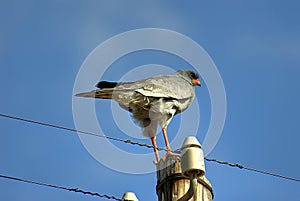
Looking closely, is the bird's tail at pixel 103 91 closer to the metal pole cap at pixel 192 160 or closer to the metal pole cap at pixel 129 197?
the metal pole cap at pixel 129 197

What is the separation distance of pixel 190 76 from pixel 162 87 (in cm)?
176

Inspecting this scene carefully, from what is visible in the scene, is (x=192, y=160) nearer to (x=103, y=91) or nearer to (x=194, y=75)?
(x=103, y=91)

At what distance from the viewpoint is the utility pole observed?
17.6 feet

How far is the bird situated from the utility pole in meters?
2.65

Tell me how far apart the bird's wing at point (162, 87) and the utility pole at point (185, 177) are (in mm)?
2789

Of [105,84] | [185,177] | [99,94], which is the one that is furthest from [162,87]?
[185,177]

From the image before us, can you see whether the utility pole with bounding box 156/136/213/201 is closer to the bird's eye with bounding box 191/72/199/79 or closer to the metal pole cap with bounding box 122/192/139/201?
the metal pole cap with bounding box 122/192/139/201

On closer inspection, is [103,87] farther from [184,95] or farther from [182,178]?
[182,178]

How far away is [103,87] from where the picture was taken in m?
8.91

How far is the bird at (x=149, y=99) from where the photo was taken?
8.99m

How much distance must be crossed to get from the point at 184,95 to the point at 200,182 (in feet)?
13.4

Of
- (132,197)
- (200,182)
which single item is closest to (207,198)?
(200,182)

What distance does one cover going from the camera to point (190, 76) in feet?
36.7

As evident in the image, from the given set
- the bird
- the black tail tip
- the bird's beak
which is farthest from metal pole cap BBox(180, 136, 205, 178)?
the bird's beak
